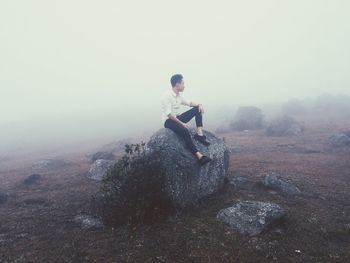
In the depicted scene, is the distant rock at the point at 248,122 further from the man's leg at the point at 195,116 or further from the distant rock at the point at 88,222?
the distant rock at the point at 88,222

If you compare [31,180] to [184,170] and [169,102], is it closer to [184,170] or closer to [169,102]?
[169,102]

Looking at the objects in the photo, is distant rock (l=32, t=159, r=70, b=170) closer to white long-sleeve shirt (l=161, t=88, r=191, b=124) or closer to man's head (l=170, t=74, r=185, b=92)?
white long-sleeve shirt (l=161, t=88, r=191, b=124)

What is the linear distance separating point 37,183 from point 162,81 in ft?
597

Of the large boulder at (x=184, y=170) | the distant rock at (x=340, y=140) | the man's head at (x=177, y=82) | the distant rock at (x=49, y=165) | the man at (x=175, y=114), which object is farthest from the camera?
the distant rock at (x=340, y=140)

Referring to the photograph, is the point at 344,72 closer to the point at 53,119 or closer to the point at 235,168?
the point at 53,119

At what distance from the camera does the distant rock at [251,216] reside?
34.2 ft

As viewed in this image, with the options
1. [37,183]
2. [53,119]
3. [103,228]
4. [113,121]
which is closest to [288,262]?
[103,228]

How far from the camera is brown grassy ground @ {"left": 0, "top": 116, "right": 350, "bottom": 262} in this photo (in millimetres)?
9250

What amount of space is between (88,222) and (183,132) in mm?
4552

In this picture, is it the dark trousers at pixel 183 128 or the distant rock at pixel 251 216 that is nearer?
the distant rock at pixel 251 216

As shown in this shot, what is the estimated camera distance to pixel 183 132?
1266 cm

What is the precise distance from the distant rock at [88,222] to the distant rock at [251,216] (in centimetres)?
398

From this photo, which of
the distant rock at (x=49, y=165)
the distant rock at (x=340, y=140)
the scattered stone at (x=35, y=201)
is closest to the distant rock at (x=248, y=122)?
the distant rock at (x=340, y=140)

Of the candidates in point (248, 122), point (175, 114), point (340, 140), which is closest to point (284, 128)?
point (248, 122)
